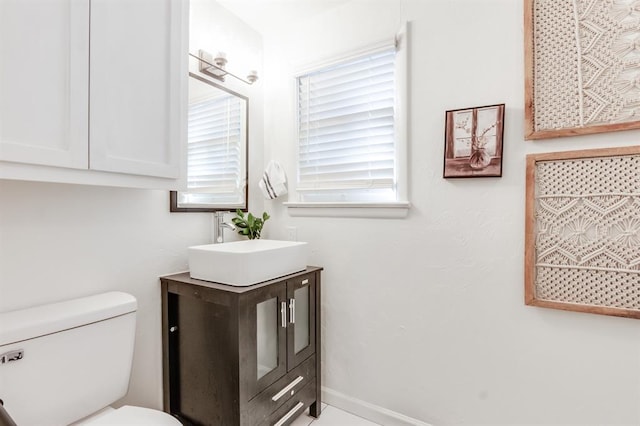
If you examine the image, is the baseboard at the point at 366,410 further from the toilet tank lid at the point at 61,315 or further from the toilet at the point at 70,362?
the toilet tank lid at the point at 61,315

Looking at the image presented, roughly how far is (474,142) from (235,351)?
1.43 m

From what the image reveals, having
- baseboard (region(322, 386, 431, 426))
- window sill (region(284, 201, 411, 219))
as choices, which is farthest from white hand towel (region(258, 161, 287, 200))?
baseboard (region(322, 386, 431, 426))

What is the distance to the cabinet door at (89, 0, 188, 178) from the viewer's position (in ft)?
3.44

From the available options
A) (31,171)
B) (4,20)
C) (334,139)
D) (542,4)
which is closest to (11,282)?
(31,171)

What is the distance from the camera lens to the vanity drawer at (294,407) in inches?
62.0

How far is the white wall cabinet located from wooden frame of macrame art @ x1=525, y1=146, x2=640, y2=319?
1534mm

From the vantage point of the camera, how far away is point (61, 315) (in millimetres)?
1110

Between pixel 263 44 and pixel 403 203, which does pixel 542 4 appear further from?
pixel 263 44

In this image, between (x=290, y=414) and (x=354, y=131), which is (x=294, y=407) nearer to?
(x=290, y=414)

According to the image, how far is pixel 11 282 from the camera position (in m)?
1.11

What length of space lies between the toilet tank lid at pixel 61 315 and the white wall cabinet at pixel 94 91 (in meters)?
0.48

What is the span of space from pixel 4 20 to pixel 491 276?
193 cm

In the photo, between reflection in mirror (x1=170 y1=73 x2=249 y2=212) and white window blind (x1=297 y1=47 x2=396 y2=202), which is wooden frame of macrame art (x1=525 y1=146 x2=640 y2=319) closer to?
white window blind (x1=297 y1=47 x2=396 y2=202)

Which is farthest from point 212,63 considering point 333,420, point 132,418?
point 333,420
